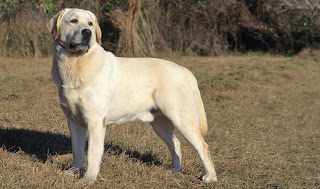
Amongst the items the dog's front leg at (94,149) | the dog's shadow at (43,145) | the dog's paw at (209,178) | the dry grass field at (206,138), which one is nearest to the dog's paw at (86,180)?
the dog's front leg at (94,149)

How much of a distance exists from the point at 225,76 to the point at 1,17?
657 centimetres

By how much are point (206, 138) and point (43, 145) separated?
2188mm

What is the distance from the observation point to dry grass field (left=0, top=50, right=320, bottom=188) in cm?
Result: 424

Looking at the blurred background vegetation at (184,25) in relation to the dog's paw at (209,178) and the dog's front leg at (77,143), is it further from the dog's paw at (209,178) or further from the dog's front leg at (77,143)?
the dog's paw at (209,178)

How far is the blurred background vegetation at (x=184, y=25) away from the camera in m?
12.7

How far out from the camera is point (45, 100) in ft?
24.0

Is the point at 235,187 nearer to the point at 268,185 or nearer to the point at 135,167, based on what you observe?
the point at 268,185

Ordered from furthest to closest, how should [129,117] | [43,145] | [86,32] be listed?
[43,145] → [129,117] → [86,32]

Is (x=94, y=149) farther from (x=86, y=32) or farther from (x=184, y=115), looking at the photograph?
(x=86, y=32)

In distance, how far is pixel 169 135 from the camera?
4828 mm

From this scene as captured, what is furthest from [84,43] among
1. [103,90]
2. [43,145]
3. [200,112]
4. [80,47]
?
[43,145]

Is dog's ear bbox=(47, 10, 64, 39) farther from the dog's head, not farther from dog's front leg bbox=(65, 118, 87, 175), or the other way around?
dog's front leg bbox=(65, 118, 87, 175)

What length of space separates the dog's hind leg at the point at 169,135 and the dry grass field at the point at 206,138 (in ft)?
0.42

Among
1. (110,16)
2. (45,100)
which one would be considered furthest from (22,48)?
(45,100)
